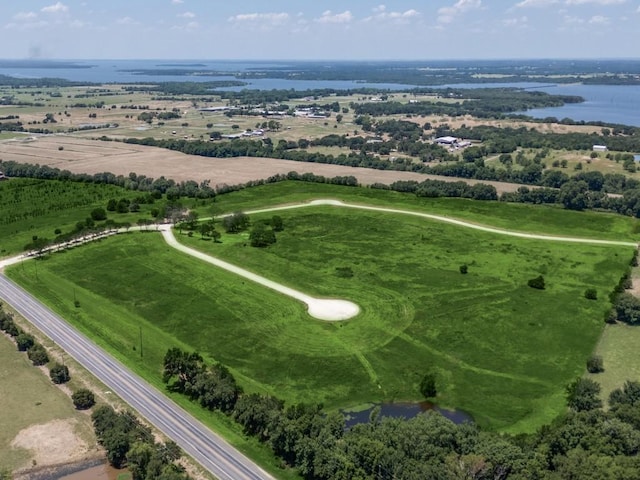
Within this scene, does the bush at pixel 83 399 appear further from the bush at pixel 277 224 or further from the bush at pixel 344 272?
the bush at pixel 277 224

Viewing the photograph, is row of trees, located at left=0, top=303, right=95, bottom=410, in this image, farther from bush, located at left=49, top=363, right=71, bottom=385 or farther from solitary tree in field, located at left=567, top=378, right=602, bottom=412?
solitary tree in field, located at left=567, top=378, right=602, bottom=412

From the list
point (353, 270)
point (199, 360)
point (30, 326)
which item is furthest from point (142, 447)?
point (353, 270)

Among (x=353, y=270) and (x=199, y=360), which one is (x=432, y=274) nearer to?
(x=353, y=270)

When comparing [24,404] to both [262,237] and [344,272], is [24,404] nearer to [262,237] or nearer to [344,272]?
[344,272]

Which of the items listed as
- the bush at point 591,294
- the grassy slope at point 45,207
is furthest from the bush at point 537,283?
the grassy slope at point 45,207

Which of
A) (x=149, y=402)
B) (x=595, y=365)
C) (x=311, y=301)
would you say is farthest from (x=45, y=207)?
(x=595, y=365)

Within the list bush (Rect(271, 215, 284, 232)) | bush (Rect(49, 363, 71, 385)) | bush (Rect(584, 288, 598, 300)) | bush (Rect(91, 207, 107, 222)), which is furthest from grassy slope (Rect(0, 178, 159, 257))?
bush (Rect(584, 288, 598, 300))

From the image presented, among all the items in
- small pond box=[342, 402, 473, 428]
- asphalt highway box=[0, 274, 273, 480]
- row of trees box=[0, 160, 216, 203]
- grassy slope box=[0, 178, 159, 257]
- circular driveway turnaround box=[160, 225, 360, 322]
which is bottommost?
small pond box=[342, 402, 473, 428]

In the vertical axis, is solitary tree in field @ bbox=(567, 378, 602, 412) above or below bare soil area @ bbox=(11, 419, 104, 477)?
above
